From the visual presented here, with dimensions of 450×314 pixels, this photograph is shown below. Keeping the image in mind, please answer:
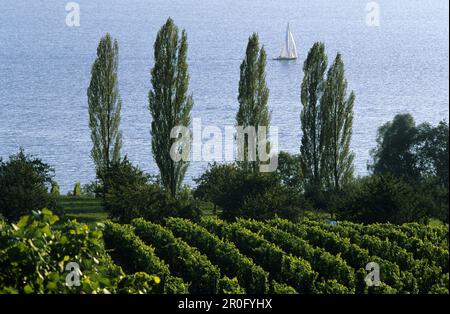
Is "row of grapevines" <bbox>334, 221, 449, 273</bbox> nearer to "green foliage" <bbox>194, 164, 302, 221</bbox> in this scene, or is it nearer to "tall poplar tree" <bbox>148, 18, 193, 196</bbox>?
"green foliage" <bbox>194, 164, 302, 221</bbox>

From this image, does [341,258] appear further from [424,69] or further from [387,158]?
[424,69]

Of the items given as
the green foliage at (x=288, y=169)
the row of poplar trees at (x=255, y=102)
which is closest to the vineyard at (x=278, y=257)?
the row of poplar trees at (x=255, y=102)

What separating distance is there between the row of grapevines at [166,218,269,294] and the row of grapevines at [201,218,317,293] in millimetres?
454

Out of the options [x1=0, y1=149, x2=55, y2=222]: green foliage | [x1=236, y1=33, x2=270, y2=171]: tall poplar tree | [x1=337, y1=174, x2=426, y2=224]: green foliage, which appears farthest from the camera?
[x1=236, y1=33, x2=270, y2=171]: tall poplar tree

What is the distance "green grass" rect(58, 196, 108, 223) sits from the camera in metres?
30.1

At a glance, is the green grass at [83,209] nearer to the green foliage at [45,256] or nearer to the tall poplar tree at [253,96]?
the tall poplar tree at [253,96]

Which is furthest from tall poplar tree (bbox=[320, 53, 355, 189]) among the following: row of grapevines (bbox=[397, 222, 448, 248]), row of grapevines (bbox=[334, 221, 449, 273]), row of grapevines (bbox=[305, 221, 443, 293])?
row of grapevines (bbox=[305, 221, 443, 293])

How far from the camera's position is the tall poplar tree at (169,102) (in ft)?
115

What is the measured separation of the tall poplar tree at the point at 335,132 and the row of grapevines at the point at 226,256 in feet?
49.3

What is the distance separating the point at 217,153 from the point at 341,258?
135 ft

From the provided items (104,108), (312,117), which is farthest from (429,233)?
(104,108)

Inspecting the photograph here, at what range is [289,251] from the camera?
20.6 metres

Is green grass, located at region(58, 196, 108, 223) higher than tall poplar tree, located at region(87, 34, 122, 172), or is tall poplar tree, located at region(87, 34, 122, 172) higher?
tall poplar tree, located at region(87, 34, 122, 172)
